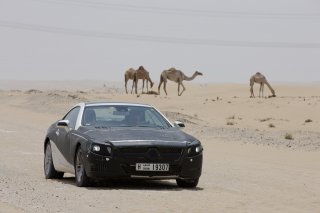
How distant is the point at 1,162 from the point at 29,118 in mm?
22632

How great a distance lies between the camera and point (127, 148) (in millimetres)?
15633

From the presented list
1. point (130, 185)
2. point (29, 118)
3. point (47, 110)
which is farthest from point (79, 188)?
point (47, 110)

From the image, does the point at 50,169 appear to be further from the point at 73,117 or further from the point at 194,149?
the point at 194,149

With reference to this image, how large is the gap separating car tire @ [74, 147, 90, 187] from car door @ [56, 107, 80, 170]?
1.41 ft

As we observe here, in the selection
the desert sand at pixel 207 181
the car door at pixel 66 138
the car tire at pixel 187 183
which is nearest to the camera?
the desert sand at pixel 207 181

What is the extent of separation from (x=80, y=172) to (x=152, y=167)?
1.31 m

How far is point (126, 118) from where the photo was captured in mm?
17219

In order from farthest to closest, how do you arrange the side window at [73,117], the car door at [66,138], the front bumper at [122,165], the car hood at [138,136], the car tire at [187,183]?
the side window at [73,117], the car door at [66,138], the car tire at [187,183], the car hood at [138,136], the front bumper at [122,165]

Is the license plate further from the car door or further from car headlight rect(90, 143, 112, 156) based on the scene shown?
the car door

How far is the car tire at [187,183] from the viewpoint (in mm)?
16359

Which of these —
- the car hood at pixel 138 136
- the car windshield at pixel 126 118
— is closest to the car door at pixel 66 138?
the car windshield at pixel 126 118

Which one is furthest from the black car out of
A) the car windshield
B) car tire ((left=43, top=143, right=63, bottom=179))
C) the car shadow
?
car tire ((left=43, top=143, right=63, bottom=179))

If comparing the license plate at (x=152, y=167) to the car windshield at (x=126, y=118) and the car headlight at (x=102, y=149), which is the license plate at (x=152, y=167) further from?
the car windshield at (x=126, y=118)

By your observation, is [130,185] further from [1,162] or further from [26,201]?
[1,162]
